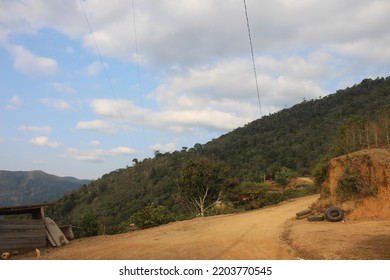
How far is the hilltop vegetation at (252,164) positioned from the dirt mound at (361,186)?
3330 mm

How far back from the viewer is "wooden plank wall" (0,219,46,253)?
1486cm

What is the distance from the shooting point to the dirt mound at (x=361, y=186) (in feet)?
50.4

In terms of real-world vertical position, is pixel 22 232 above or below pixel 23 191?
below

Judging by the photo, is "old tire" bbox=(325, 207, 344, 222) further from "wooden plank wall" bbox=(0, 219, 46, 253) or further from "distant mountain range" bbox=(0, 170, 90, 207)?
"distant mountain range" bbox=(0, 170, 90, 207)

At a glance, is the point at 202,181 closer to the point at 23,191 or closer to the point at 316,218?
the point at 316,218

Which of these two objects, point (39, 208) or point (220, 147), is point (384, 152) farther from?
point (220, 147)

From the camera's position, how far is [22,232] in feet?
51.8

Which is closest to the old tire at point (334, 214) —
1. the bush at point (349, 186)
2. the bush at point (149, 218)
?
the bush at point (349, 186)

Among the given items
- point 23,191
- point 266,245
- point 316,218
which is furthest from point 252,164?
point 23,191

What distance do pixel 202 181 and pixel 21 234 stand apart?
16.1 metres

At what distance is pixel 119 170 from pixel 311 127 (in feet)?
165

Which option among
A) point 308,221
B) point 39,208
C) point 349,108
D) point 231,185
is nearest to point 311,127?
point 349,108

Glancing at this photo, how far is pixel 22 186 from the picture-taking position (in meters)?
186

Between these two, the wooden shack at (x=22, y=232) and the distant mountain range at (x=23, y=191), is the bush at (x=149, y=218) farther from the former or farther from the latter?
the distant mountain range at (x=23, y=191)
